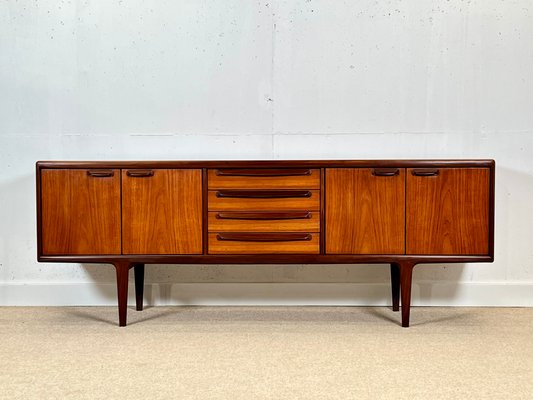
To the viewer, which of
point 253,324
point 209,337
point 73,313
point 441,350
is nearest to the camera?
point 441,350

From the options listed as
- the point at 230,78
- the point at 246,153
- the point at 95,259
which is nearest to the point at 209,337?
the point at 95,259

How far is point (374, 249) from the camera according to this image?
278cm

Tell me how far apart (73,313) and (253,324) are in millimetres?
965

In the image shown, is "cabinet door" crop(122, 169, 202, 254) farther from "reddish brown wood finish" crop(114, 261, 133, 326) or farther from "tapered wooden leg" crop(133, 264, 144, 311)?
"tapered wooden leg" crop(133, 264, 144, 311)

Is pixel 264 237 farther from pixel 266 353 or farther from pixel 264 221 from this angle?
pixel 266 353

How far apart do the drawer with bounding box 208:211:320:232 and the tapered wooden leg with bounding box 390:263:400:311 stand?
1.93 ft

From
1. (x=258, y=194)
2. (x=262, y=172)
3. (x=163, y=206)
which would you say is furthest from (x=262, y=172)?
(x=163, y=206)

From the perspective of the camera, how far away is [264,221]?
2.80 m

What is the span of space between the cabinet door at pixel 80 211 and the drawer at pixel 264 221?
1.52 feet

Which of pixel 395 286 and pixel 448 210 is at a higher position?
pixel 448 210

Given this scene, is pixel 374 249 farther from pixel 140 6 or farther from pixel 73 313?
pixel 140 6

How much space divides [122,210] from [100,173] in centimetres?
20

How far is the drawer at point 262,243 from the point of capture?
2.79m

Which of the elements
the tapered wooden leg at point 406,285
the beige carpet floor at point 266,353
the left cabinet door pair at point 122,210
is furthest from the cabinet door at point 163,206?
the tapered wooden leg at point 406,285
